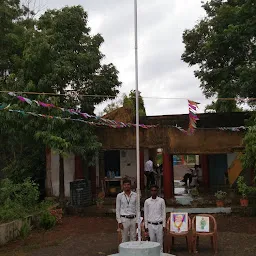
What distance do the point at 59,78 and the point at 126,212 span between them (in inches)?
299

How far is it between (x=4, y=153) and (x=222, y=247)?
42.0 ft

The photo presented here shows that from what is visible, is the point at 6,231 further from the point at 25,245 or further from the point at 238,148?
the point at 238,148

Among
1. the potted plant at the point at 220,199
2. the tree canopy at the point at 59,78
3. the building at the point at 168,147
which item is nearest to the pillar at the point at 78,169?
the building at the point at 168,147

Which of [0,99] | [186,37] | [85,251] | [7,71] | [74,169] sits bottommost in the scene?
[85,251]

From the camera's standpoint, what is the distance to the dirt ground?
31.6 feet

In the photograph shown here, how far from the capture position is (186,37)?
58.7ft

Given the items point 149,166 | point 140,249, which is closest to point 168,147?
point 149,166

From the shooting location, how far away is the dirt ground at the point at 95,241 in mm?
9624

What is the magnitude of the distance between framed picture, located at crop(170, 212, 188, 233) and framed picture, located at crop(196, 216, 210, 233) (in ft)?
0.92

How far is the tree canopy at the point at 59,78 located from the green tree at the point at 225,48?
151 inches

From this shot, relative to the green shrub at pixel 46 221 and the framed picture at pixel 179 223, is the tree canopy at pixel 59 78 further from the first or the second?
the framed picture at pixel 179 223

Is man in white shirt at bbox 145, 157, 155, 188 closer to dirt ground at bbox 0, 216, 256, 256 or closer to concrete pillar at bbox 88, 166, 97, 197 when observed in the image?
concrete pillar at bbox 88, 166, 97, 197

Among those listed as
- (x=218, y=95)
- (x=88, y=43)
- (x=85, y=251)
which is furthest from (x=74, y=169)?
(x=85, y=251)

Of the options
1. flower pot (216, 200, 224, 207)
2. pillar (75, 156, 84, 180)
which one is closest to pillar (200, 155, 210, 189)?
flower pot (216, 200, 224, 207)
